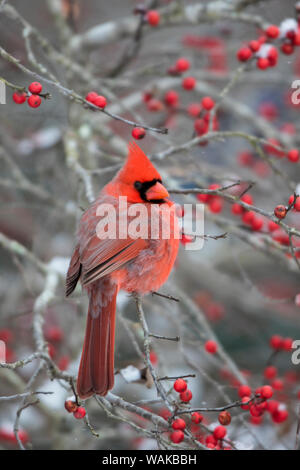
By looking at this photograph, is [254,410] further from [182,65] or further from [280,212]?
[182,65]

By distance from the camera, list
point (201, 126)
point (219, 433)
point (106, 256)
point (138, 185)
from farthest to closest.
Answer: point (201, 126) → point (138, 185) → point (106, 256) → point (219, 433)

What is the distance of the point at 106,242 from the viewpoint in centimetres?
249

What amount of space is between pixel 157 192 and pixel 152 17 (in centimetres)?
128

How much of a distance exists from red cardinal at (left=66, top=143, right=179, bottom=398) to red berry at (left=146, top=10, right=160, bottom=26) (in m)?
1.13

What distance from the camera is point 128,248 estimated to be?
250 centimetres

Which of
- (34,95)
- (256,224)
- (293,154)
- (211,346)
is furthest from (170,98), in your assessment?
(34,95)

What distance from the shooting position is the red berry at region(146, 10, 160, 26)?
3.28 metres

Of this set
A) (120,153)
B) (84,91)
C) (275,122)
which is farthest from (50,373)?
(275,122)

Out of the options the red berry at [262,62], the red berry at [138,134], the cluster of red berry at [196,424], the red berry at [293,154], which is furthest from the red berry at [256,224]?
the cluster of red berry at [196,424]

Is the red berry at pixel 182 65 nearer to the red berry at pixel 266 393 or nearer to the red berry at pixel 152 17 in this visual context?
the red berry at pixel 152 17

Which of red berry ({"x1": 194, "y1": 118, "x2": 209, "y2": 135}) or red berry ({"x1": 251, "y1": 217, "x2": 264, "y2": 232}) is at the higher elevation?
red berry ({"x1": 194, "y1": 118, "x2": 209, "y2": 135})

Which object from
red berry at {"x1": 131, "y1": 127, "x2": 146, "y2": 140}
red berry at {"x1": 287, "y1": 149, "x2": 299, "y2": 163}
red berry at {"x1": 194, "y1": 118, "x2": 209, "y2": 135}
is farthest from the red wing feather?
red berry at {"x1": 287, "y1": 149, "x2": 299, "y2": 163}

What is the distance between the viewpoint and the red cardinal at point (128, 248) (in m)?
2.41

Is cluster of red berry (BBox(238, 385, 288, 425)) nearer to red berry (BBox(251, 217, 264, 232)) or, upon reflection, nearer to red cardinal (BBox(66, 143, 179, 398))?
red cardinal (BBox(66, 143, 179, 398))
